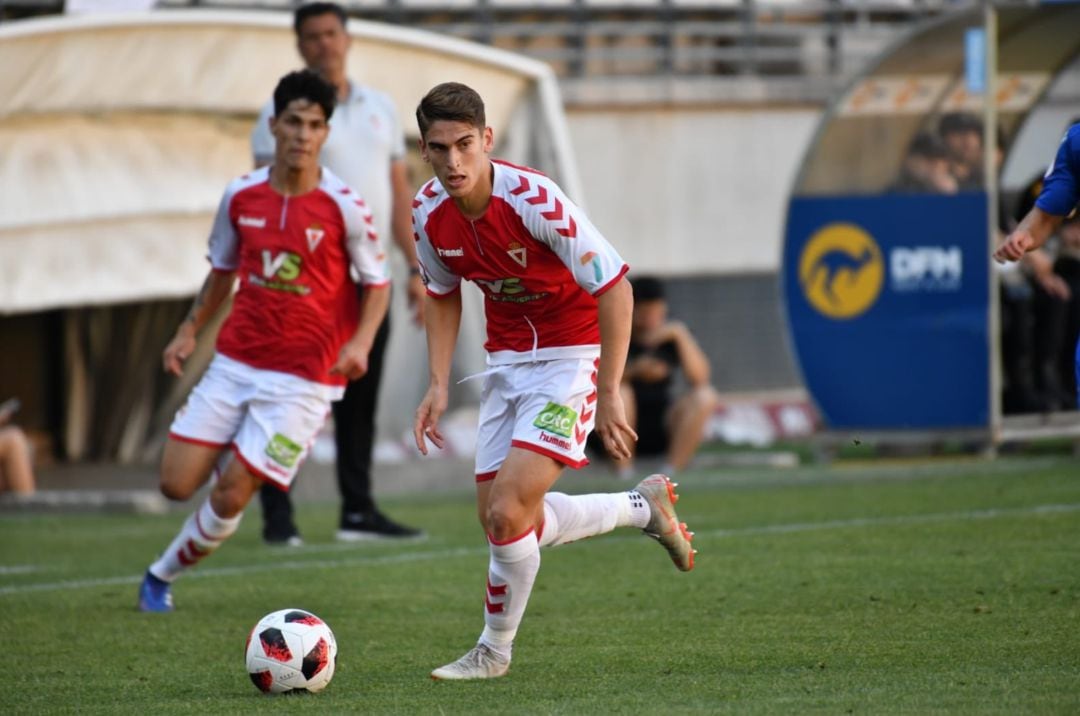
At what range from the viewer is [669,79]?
21.2m

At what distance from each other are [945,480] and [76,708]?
7.72m

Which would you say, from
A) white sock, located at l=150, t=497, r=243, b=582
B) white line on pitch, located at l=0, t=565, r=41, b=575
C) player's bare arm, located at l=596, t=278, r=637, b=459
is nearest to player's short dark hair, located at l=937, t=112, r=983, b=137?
white line on pitch, located at l=0, t=565, r=41, b=575

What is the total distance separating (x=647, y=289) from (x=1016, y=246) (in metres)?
8.02

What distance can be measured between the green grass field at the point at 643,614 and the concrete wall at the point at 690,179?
9.21 metres

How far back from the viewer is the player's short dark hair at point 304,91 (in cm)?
856

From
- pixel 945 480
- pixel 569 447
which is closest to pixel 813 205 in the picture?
pixel 945 480

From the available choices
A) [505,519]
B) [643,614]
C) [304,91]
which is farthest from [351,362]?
[505,519]

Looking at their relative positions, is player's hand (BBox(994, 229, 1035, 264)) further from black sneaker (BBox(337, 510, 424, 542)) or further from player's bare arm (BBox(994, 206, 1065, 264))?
black sneaker (BBox(337, 510, 424, 542))

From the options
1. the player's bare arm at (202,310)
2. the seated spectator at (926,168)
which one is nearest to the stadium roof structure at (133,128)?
the seated spectator at (926,168)

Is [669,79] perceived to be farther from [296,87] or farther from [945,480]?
[296,87]

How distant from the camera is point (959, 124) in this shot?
14.6 metres

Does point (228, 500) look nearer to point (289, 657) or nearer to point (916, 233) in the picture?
point (289, 657)

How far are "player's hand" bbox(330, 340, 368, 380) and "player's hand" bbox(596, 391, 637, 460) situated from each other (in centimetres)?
257

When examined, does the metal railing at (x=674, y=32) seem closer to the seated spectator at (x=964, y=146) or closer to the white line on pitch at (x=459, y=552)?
the seated spectator at (x=964, y=146)
